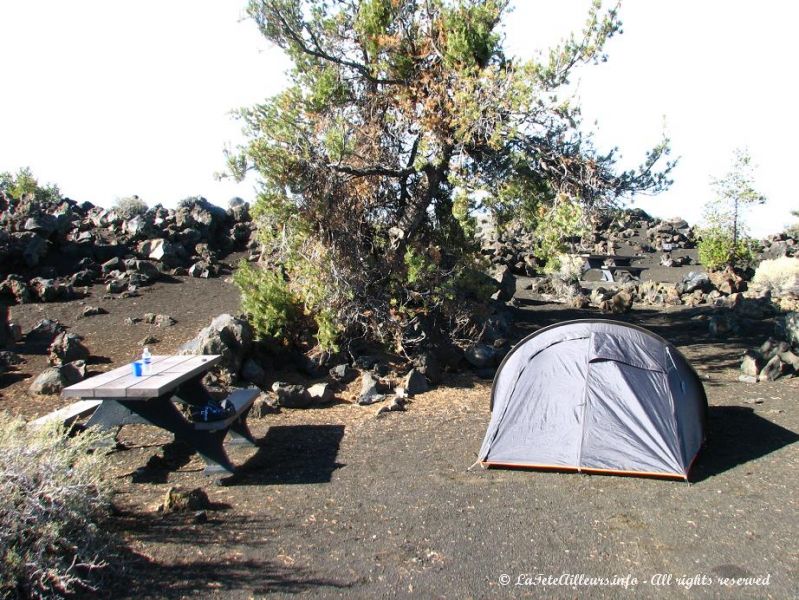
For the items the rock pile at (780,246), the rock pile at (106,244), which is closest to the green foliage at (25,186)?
the rock pile at (106,244)

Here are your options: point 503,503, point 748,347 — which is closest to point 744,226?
point 748,347

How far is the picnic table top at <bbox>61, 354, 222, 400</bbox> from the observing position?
17.9 ft

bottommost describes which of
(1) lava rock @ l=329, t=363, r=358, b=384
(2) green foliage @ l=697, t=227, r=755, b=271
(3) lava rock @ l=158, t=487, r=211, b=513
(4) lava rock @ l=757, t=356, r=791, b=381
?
(3) lava rock @ l=158, t=487, r=211, b=513

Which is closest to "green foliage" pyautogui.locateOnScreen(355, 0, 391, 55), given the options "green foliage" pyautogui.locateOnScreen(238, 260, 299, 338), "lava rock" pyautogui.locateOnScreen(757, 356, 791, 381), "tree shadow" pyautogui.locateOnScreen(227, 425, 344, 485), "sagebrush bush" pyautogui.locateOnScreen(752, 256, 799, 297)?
"green foliage" pyautogui.locateOnScreen(238, 260, 299, 338)

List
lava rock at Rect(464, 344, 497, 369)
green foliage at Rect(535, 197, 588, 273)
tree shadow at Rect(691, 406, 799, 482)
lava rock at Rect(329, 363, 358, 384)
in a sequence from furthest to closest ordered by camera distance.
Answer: lava rock at Rect(464, 344, 497, 369)
lava rock at Rect(329, 363, 358, 384)
green foliage at Rect(535, 197, 588, 273)
tree shadow at Rect(691, 406, 799, 482)

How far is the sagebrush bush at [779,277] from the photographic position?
19.2m

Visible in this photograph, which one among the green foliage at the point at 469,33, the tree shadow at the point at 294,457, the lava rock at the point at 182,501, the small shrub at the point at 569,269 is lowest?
the tree shadow at the point at 294,457

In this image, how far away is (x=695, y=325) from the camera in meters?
14.7

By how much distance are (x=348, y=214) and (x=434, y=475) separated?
5.17 m

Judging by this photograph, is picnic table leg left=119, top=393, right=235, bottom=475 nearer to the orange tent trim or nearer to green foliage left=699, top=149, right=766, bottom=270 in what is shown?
the orange tent trim

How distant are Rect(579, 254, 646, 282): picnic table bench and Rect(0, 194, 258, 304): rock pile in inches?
433

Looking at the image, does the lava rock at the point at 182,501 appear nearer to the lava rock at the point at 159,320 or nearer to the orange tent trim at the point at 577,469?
the orange tent trim at the point at 577,469

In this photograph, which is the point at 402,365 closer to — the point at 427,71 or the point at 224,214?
the point at 427,71

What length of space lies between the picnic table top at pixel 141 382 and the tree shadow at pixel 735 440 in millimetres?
4606
